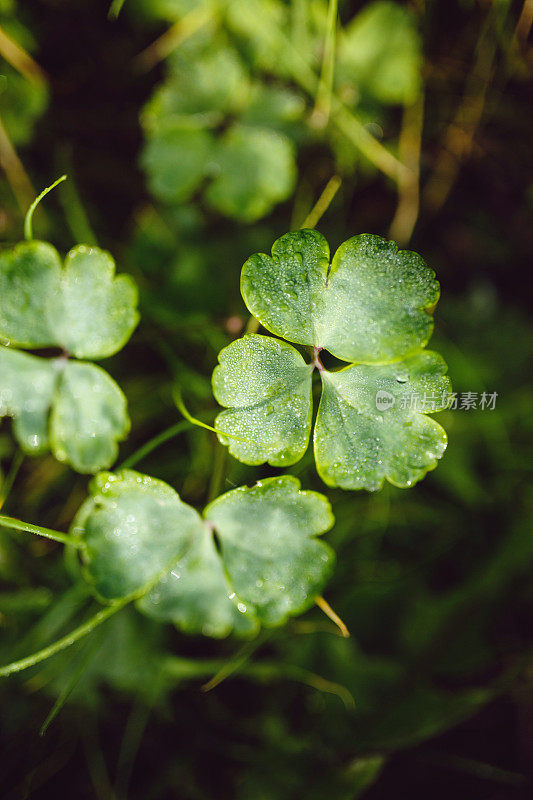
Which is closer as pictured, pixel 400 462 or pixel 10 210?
pixel 400 462

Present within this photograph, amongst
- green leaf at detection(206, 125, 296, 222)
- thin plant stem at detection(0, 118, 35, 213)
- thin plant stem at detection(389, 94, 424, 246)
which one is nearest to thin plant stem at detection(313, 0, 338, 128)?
green leaf at detection(206, 125, 296, 222)

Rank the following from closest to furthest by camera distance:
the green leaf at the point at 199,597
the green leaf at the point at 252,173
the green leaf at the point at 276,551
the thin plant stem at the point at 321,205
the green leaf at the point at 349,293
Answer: the green leaf at the point at 349,293 → the green leaf at the point at 276,551 → the green leaf at the point at 199,597 → the thin plant stem at the point at 321,205 → the green leaf at the point at 252,173

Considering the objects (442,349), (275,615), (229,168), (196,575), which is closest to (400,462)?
(275,615)

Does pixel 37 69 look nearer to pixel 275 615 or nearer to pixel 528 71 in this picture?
pixel 528 71

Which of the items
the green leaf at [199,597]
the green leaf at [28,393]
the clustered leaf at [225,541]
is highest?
the green leaf at [28,393]

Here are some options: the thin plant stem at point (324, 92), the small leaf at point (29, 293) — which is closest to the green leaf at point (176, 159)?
the thin plant stem at point (324, 92)

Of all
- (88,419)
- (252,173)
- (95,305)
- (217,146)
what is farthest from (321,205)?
(88,419)

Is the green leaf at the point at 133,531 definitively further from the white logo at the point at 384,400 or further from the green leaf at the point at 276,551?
the white logo at the point at 384,400
